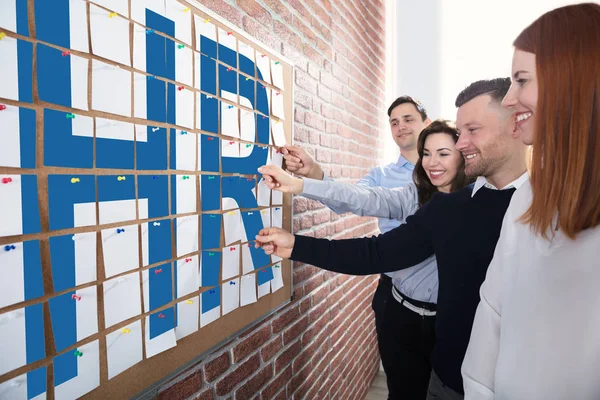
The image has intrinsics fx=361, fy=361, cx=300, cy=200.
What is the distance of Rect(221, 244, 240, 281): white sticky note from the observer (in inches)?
45.8

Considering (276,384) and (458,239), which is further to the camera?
(276,384)

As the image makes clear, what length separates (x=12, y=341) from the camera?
627mm

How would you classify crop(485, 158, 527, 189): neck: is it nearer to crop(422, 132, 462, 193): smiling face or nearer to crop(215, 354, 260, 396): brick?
crop(422, 132, 462, 193): smiling face

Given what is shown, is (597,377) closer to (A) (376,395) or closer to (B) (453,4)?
(A) (376,395)

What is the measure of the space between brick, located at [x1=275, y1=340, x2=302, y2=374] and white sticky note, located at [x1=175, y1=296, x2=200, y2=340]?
1.99 feet

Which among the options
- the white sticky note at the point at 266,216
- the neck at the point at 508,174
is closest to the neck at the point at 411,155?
the neck at the point at 508,174

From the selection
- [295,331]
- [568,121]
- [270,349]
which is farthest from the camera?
[295,331]

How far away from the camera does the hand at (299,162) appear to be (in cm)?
153

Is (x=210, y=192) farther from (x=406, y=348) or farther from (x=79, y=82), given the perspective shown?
(x=406, y=348)

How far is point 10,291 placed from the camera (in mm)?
623

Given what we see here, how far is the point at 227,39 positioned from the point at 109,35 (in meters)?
0.44

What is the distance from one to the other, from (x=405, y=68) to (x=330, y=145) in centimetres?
203

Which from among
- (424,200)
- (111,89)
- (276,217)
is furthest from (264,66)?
(424,200)

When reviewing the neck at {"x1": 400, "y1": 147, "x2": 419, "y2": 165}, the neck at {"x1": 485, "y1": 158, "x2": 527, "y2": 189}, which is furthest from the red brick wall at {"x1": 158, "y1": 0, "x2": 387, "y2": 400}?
the neck at {"x1": 485, "y1": 158, "x2": 527, "y2": 189}
